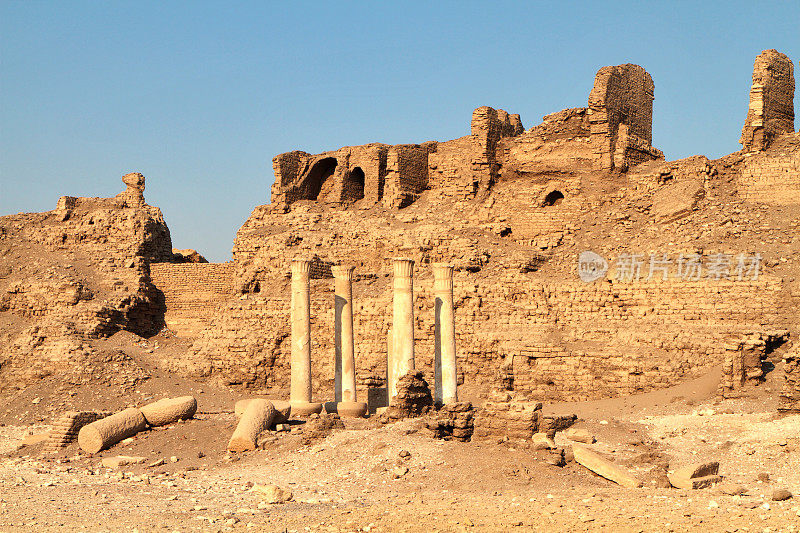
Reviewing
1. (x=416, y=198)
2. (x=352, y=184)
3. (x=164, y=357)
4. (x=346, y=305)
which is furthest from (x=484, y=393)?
(x=352, y=184)

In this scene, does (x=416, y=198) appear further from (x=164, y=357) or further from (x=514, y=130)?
(x=164, y=357)

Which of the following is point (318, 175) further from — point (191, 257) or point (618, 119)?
point (618, 119)

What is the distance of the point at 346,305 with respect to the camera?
76.6 ft

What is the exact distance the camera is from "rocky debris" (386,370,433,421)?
20469 mm

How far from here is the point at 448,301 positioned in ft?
74.1

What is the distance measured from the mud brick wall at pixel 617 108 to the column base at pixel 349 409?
14.3 meters

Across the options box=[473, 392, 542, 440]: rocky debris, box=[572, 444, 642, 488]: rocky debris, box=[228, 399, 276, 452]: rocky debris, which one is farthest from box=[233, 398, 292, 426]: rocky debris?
box=[572, 444, 642, 488]: rocky debris

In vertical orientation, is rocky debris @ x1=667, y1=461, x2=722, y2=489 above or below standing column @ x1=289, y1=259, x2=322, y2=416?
below

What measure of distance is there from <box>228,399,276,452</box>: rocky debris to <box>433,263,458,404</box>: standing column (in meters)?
3.88

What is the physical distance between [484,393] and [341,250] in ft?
32.2

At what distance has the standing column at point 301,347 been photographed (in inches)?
874

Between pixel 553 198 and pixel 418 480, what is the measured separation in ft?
67.3

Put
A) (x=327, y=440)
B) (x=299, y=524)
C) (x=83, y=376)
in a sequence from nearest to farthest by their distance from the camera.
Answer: (x=299, y=524), (x=327, y=440), (x=83, y=376)

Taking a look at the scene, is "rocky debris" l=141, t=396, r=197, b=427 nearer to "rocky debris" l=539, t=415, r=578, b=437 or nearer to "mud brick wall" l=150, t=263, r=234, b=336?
"rocky debris" l=539, t=415, r=578, b=437
